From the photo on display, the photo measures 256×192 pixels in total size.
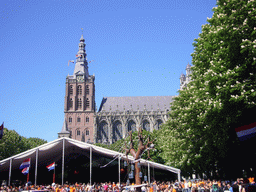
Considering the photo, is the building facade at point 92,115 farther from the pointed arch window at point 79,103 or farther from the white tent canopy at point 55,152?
the white tent canopy at point 55,152

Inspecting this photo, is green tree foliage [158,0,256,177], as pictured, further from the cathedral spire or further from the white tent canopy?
the cathedral spire

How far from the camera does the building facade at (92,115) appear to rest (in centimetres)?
9244

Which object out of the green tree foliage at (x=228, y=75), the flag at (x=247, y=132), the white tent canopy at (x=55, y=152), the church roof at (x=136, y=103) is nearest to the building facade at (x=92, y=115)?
the church roof at (x=136, y=103)

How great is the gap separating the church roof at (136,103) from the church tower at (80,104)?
8.26 m

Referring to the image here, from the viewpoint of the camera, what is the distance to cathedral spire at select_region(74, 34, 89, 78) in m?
97.5

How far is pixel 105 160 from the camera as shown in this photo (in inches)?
1470

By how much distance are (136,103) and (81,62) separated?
28.0 meters

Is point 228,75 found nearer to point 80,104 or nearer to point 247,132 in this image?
point 247,132

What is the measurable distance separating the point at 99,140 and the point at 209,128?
7664 cm

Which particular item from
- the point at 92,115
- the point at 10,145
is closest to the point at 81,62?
the point at 92,115

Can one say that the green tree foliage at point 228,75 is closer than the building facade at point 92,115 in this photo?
Yes

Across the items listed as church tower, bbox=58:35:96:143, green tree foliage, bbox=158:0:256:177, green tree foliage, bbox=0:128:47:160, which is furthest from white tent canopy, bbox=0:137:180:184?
church tower, bbox=58:35:96:143

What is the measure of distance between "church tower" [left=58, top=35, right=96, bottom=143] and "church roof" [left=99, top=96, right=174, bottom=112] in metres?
8.26

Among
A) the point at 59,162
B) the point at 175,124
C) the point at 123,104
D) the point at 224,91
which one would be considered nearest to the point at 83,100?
the point at 123,104
